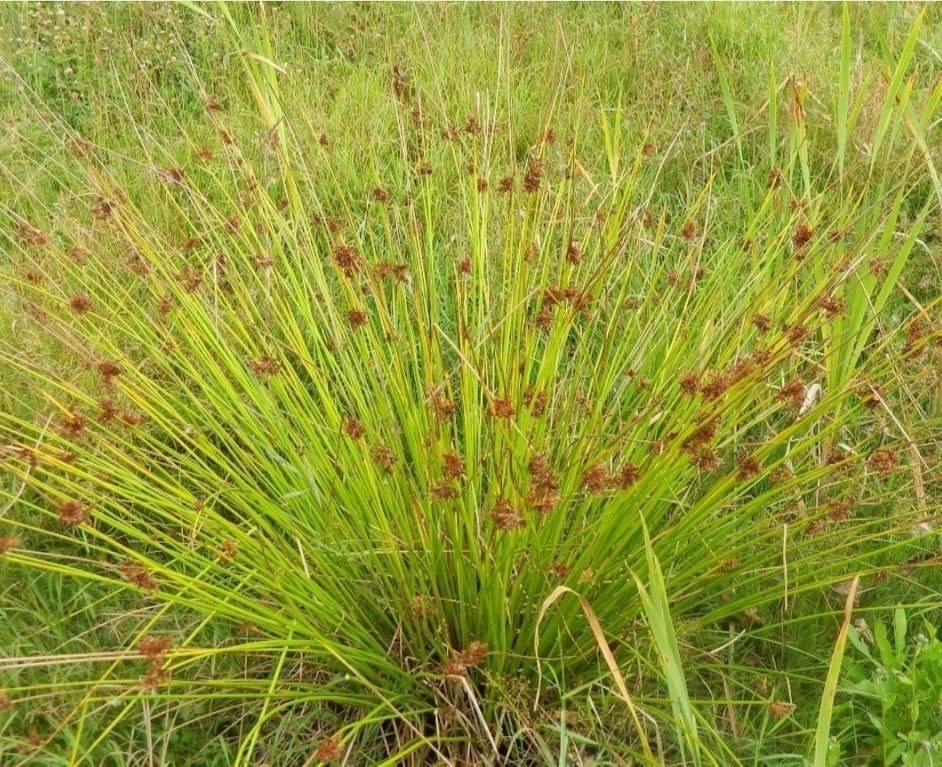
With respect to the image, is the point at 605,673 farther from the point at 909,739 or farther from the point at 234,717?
the point at 234,717

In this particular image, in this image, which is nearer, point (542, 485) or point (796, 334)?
point (542, 485)

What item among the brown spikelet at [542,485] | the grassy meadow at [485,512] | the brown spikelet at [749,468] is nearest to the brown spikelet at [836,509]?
the grassy meadow at [485,512]

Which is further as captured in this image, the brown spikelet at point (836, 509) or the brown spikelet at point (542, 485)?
the brown spikelet at point (836, 509)

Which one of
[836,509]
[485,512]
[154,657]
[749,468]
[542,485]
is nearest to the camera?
[154,657]

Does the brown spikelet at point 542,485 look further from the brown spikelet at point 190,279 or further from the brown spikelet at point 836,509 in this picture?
the brown spikelet at point 190,279

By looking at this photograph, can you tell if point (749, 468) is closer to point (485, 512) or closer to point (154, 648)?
point (485, 512)

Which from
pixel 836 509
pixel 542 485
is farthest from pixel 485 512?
pixel 836 509

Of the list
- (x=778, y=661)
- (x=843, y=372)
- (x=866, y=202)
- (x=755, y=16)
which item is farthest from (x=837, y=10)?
(x=778, y=661)

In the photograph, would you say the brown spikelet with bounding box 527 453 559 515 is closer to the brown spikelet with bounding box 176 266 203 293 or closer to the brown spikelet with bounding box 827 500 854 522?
the brown spikelet with bounding box 827 500 854 522

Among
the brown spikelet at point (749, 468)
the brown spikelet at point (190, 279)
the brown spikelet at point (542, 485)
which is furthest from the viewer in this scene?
the brown spikelet at point (190, 279)

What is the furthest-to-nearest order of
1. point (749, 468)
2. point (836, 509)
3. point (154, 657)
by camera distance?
point (836, 509) → point (749, 468) → point (154, 657)

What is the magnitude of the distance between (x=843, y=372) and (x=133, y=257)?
1504mm

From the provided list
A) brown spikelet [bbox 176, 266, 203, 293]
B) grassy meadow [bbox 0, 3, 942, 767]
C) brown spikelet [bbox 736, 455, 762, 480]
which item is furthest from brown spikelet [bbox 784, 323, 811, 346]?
brown spikelet [bbox 176, 266, 203, 293]

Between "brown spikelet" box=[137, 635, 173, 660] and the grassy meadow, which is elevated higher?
"brown spikelet" box=[137, 635, 173, 660]
